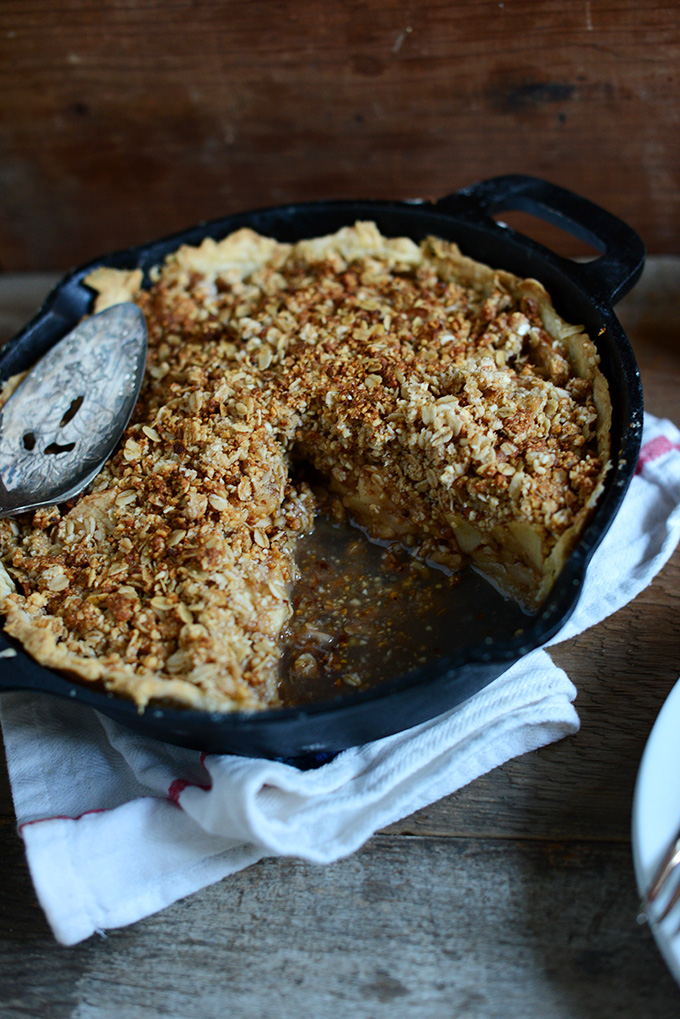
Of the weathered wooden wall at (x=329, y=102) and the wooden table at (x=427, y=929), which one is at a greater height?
the weathered wooden wall at (x=329, y=102)

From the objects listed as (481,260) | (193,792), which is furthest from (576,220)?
(193,792)

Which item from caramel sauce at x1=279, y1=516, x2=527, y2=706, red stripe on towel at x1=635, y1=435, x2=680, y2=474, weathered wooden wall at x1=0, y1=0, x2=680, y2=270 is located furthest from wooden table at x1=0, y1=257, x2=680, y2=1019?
weathered wooden wall at x1=0, y1=0, x2=680, y2=270

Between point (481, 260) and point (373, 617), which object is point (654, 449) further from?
point (373, 617)

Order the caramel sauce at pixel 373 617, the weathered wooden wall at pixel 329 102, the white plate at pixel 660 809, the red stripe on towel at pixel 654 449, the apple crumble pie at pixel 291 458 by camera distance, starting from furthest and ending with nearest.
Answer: the weathered wooden wall at pixel 329 102
the red stripe on towel at pixel 654 449
the caramel sauce at pixel 373 617
the apple crumble pie at pixel 291 458
the white plate at pixel 660 809

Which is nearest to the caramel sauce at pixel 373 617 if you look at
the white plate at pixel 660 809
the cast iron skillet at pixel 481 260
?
the cast iron skillet at pixel 481 260

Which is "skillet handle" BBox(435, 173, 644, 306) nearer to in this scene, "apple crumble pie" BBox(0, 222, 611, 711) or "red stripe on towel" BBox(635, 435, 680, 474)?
"apple crumble pie" BBox(0, 222, 611, 711)

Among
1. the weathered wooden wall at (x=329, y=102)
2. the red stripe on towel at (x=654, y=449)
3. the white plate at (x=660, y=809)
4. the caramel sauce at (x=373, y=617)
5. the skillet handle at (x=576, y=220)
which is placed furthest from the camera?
the weathered wooden wall at (x=329, y=102)

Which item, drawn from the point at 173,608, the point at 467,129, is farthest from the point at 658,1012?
the point at 467,129

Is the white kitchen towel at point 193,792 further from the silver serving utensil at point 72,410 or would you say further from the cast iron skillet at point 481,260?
the silver serving utensil at point 72,410

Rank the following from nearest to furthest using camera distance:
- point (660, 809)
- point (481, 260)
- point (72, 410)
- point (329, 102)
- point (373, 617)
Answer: point (660, 809)
point (373, 617)
point (72, 410)
point (481, 260)
point (329, 102)
